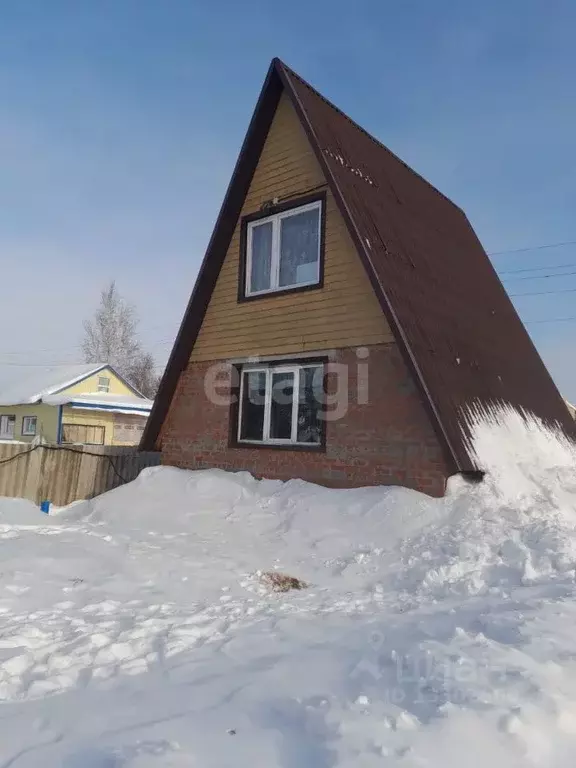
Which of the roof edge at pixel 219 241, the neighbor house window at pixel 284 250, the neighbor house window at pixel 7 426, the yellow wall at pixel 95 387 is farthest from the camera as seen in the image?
the yellow wall at pixel 95 387

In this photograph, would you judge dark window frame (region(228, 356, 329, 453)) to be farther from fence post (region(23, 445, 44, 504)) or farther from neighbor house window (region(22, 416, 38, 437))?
neighbor house window (region(22, 416, 38, 437))

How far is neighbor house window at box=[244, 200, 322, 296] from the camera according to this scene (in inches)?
382

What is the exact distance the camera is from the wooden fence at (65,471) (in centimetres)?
1181

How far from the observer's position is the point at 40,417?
2872 centimetres

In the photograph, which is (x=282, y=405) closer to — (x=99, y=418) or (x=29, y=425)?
(x=99, y=418)

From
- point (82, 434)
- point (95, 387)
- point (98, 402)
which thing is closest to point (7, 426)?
point (95, 387)

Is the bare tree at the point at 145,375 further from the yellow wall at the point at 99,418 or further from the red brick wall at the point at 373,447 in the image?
the red brick wall at the point at 373,447

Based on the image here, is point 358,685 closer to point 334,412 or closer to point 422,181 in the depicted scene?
point 334,412

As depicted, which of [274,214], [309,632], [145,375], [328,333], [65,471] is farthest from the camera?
[145,375]

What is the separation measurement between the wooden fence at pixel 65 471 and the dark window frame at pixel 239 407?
262cm

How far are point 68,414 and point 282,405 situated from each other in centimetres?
2081

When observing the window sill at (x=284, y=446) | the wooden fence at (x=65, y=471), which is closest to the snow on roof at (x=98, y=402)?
the wooden fence at (x=65, y=471)

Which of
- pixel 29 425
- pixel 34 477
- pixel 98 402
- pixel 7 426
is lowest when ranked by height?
pixel 34 477

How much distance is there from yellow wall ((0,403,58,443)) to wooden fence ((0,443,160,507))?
1567 cm
